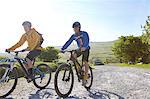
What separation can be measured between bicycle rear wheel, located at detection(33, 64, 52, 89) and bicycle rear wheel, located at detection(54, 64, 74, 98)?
160 cm

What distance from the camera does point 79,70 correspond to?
465 inches

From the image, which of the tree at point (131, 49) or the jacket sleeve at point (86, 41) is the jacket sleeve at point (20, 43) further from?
the tree at point (131, 49)

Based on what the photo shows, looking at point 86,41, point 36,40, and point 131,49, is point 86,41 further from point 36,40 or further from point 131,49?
point 131,49

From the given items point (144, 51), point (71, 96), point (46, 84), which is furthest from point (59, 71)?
point (144, 51)

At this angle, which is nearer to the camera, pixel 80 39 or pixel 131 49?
pixel 80 39

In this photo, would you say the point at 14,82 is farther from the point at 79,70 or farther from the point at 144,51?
the point at 144,51

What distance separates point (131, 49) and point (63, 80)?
83.2m

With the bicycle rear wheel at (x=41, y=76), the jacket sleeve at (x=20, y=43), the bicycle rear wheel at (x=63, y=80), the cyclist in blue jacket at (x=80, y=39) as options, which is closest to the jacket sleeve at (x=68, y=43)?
the cyclist in blue jacket at (x=80, y=39)

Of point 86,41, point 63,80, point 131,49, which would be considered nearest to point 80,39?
point 86,41

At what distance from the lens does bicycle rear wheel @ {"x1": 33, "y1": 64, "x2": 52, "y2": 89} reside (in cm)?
1234

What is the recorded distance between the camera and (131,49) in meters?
92.5

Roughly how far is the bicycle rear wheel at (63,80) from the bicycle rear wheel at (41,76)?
5.26ft

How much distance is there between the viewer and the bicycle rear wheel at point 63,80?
10324 millimetres

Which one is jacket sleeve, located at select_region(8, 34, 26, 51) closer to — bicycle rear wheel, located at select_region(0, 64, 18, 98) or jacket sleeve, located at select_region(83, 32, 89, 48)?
bicycle rear wheel, located at select_region(0, 64, 18, 98)
